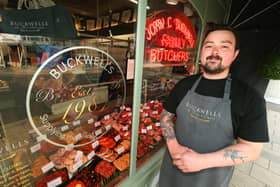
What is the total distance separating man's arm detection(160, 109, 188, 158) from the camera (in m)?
1.10

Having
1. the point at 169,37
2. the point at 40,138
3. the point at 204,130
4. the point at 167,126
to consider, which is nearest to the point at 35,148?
the point at 40,138

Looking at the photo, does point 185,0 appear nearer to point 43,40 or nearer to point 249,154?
point 43,40

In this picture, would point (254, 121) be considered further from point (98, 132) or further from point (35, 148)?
point (35, 148)

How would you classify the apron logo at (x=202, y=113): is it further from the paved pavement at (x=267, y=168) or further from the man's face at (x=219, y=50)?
the paved pavement at (x=267, y=168)

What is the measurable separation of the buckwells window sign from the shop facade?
0.04ft

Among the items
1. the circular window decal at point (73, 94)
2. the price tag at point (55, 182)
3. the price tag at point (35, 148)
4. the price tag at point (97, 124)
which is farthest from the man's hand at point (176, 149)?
the price tag at point (35, 148)

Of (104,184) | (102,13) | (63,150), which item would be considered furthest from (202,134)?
(102,13)

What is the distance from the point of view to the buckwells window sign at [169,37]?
4.85ft

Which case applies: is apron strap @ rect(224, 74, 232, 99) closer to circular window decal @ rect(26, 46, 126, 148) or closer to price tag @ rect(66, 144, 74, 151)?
circular window decal @ rect(26, 46, 126, 148)

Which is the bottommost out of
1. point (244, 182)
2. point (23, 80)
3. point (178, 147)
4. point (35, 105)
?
point (244, 182)

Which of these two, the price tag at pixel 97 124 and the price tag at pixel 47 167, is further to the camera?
the price tag at pixel 97 124

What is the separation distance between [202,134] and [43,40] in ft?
4.44

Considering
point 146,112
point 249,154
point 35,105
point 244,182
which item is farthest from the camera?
point 146,112

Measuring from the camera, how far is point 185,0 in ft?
5.86
